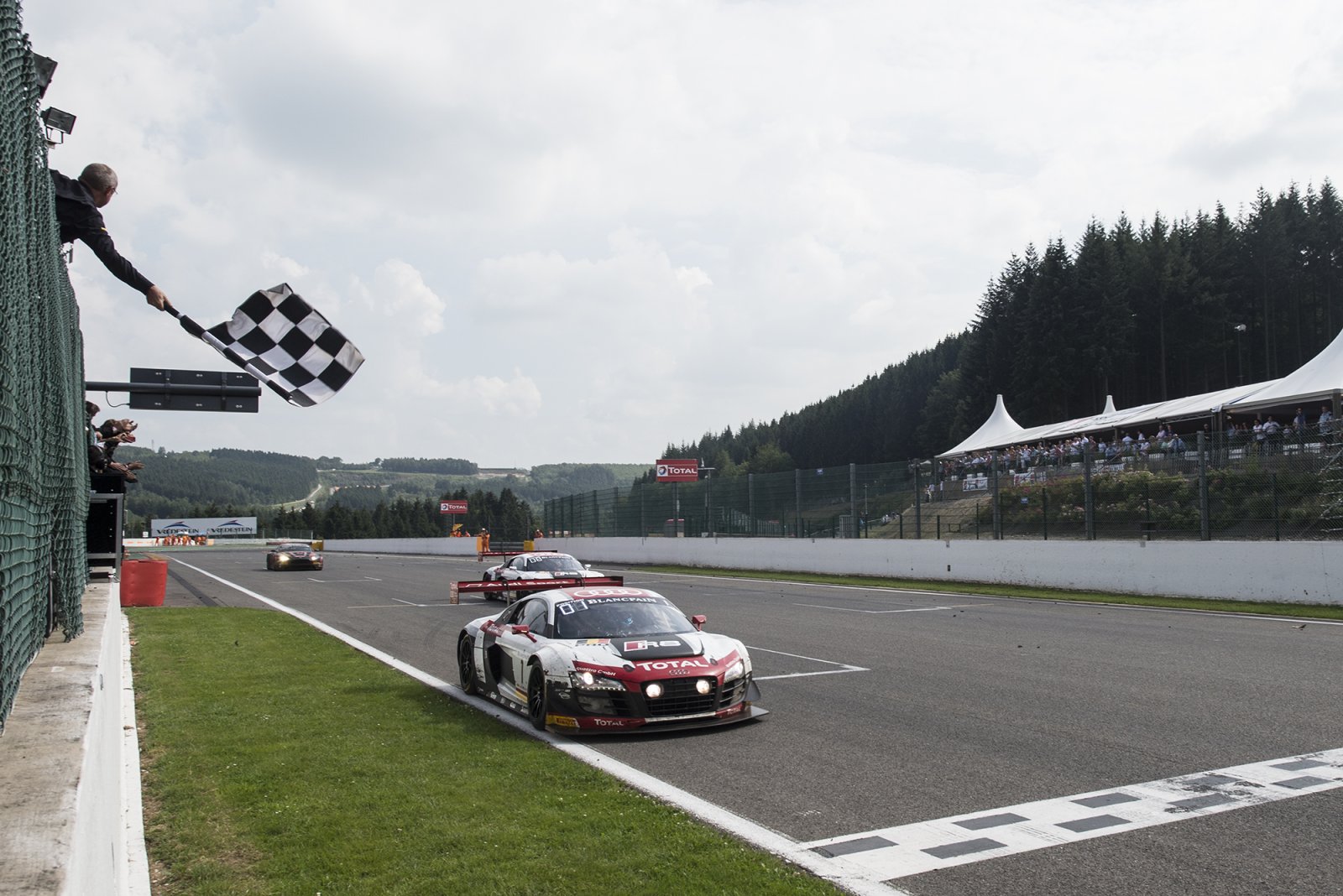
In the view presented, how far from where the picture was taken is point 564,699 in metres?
8.12

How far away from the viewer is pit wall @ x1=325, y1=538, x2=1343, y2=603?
59.7 ft

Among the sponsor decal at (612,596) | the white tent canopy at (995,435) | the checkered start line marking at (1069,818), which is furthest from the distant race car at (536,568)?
the white tent canopy at (995,435)

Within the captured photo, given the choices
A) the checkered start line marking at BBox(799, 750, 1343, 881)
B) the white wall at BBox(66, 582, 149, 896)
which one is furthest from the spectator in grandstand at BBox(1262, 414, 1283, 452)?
the white wall at BBox(66, 582, 149, 896)

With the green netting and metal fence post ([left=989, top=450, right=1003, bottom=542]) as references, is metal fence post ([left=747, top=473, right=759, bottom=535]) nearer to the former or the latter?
metal fence post ([left=989, top=450, right=1003, bottom=542])

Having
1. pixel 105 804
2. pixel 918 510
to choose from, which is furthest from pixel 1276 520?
pixel 105 804

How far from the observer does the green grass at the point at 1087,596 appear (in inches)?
678

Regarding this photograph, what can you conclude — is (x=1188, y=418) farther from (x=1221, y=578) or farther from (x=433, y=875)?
(x=433, y=875)

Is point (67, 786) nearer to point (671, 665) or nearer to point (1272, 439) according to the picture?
point (671, 665)

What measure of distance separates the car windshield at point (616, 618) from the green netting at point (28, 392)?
12.4 feet

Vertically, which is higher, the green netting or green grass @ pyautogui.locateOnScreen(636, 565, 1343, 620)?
the green netting

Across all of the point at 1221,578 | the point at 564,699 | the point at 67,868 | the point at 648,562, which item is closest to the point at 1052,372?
the point at 648,562

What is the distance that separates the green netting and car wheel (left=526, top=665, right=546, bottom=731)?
328cm

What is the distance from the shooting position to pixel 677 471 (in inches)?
2035

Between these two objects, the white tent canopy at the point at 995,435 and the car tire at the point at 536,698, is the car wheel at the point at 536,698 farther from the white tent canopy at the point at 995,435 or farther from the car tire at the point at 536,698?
the white tent canopy at the point at 995,435
